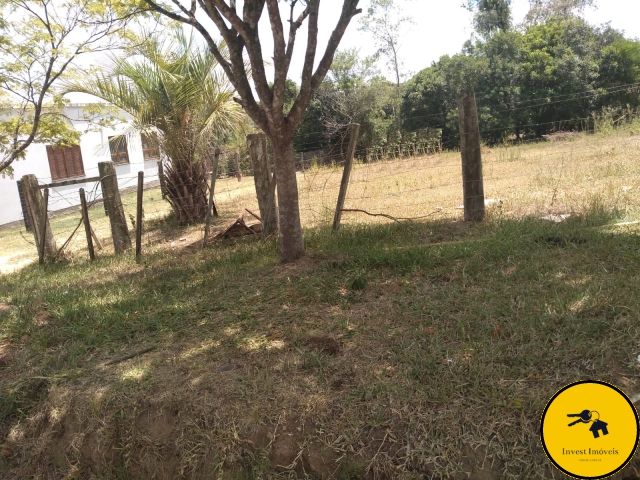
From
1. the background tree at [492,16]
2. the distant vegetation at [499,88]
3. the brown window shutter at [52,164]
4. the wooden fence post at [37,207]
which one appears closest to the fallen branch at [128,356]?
the wooden fence post at [37,207]

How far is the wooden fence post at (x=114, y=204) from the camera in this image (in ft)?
24.1

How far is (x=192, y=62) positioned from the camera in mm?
9148

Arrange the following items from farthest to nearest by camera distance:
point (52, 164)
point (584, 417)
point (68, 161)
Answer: point (68, 161)
point (52, 164)
point (584, 417)

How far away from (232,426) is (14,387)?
76.9 inches

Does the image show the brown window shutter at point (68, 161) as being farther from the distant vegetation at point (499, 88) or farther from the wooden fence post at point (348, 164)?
the wooden fence post at point (348, 164)

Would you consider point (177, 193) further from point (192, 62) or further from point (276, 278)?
point (276, 278)

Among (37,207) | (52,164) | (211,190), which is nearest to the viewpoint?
(211,190)

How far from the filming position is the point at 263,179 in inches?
265

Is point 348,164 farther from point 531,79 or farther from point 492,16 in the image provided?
point 492,16

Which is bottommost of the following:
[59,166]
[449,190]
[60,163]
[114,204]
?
[449,190]

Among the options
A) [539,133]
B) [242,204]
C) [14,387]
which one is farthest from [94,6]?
[539,133]

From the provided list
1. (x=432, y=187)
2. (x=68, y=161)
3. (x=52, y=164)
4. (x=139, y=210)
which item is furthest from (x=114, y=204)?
(x=68, y=161)

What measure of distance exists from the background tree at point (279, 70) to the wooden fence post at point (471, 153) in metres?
1.76

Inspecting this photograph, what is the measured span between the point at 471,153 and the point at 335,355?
3536 millimetres
